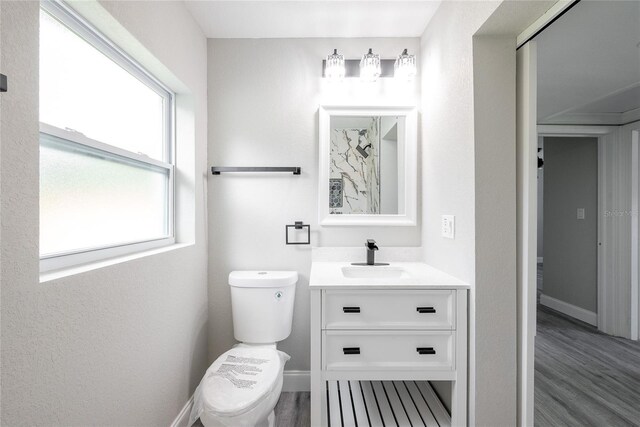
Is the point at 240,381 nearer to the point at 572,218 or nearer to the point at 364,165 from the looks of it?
the point at 364,165

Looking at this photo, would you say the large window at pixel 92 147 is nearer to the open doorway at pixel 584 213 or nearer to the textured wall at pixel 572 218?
the open doorway at pixel 584 213

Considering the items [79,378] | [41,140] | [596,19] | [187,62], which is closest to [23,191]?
[41,140]

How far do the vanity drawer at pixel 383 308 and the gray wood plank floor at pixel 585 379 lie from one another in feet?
2.33

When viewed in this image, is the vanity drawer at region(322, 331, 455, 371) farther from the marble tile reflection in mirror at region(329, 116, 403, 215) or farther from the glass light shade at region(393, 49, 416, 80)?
the glass light shade at region(393, 49, 416, 80)

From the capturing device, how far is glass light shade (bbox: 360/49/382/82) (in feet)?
6.22

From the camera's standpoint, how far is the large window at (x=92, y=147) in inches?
39.1

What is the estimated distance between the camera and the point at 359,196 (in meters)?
2.03

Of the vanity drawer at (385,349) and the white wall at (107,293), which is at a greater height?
the white wall at (107,293)

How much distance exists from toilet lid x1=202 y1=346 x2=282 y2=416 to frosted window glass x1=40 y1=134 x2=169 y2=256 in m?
0.75

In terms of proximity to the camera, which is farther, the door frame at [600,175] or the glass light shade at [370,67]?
the glass light shade at [370,67]

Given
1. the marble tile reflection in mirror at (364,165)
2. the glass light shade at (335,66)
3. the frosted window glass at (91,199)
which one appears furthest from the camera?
the marble tile reflection in mirror at (364,165)

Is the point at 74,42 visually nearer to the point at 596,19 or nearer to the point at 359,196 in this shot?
the point at 359,196

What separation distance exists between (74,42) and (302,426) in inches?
79.9

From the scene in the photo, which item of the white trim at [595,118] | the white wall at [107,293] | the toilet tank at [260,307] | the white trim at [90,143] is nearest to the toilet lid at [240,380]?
the toilet tank at [260,307]
